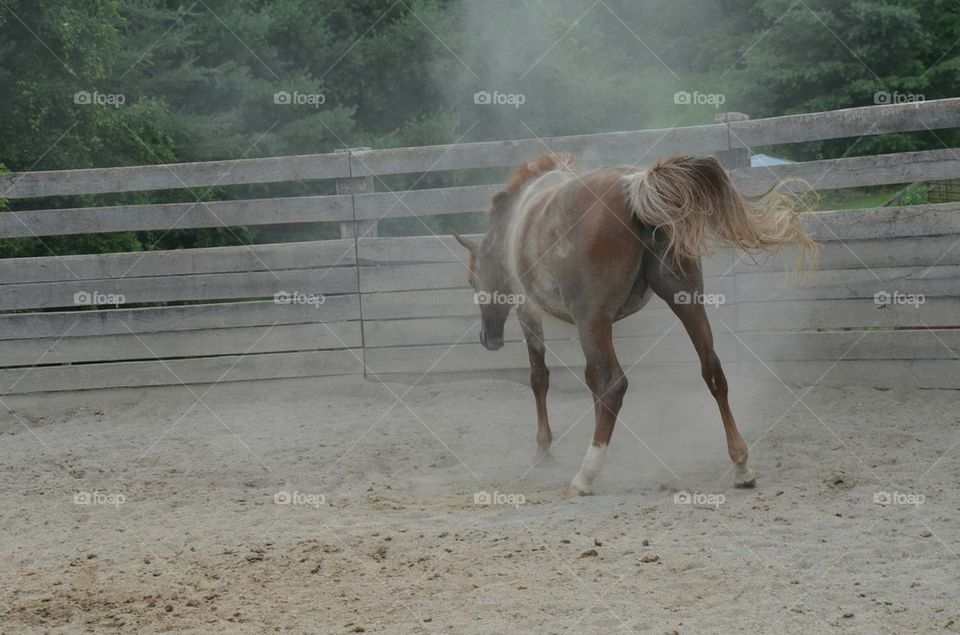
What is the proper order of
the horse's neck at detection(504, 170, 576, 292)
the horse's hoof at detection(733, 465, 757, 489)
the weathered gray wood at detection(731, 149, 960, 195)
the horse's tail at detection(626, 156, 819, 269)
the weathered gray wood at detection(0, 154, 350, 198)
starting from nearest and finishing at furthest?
the horse's tail at detection(626, 156, 819, 269), the horse's hoof at detection(733, 465, 757, 489), the horse's neck at detection(504, 170, 576, 292), the weathered gray wood at detection(731, 149, 960, 195), the weathered gray wood at detection(0, 154, 350, 198)

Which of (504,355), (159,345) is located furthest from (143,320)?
(504,355)

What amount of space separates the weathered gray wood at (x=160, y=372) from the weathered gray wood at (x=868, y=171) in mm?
3744

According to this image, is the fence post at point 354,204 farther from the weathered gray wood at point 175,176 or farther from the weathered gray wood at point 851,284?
the weathered gray wood at point 851,284

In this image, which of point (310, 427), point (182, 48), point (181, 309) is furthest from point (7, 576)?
point (182, 48)

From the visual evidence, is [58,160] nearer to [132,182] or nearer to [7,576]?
[132,182]

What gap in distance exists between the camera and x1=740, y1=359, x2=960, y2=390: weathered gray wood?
6848 millimetres

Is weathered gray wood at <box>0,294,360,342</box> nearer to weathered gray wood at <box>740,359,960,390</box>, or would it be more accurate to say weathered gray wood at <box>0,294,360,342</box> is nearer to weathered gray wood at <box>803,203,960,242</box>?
weathered gray wood at <box>740,359,960,390</box>

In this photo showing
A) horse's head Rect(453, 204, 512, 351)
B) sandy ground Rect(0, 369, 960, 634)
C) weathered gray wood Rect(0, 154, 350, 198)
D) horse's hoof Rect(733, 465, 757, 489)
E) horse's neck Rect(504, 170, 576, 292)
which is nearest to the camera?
sandy ground Rect(0, 369, 960, 634)

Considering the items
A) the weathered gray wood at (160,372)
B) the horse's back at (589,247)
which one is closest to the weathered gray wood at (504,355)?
the weathered gray wood at (160,372)

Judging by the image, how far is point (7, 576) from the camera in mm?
4566

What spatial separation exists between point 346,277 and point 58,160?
209 inches

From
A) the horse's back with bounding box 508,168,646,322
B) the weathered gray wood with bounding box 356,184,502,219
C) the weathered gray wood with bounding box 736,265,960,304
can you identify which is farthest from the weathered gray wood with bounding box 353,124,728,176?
the horse's back with bounding box 508,168,646,322

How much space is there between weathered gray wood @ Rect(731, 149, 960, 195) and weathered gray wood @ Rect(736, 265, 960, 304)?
62cm

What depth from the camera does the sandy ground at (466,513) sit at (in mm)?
3785
